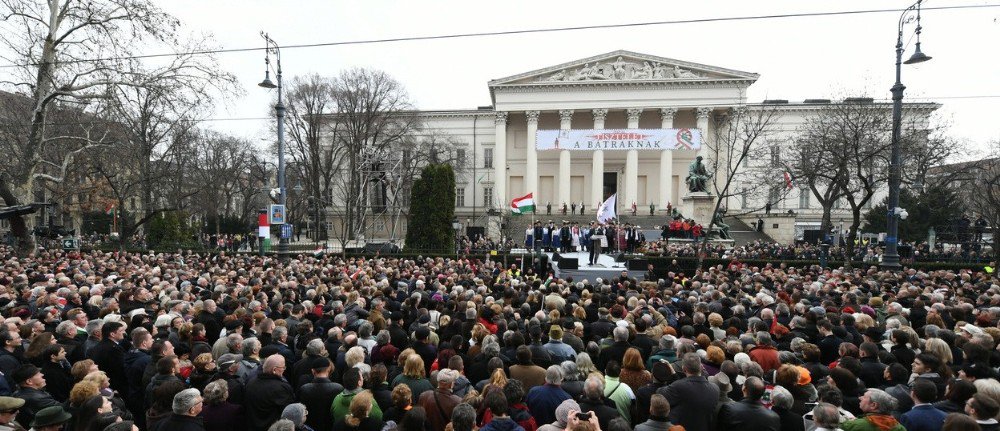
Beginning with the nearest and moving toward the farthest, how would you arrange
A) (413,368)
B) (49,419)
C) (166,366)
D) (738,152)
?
(49,419), (166,366), (413,368), (738,152)

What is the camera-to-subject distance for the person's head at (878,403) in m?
3.87

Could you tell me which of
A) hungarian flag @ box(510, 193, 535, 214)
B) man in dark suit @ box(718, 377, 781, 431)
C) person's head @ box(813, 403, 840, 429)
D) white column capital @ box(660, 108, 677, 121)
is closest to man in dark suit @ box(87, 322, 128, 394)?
man in dark suit @ box(718, 377, 781, 431)

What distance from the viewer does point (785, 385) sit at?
4.55 meters

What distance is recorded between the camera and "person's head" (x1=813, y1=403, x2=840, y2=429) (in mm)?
3664

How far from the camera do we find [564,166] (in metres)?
52.3

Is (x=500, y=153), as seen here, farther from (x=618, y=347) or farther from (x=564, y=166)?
(x=618, y=347)

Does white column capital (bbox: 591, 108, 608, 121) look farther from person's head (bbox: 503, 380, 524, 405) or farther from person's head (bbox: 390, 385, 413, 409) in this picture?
person's head (bbox: 390, 385, 413, 409)

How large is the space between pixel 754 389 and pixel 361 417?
3.21 m

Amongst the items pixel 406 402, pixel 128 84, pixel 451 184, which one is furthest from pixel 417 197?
pixel 406 402

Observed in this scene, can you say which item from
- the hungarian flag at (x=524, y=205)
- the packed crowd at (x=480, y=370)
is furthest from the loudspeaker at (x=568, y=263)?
the packed crowd at (x=480, y=370)

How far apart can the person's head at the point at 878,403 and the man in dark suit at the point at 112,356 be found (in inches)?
286

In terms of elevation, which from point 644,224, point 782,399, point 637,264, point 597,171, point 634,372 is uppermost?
point 597,171

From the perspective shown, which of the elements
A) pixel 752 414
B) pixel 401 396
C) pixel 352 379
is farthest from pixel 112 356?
pixel 752 414

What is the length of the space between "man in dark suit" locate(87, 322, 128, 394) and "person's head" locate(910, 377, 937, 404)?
7.77 metres
